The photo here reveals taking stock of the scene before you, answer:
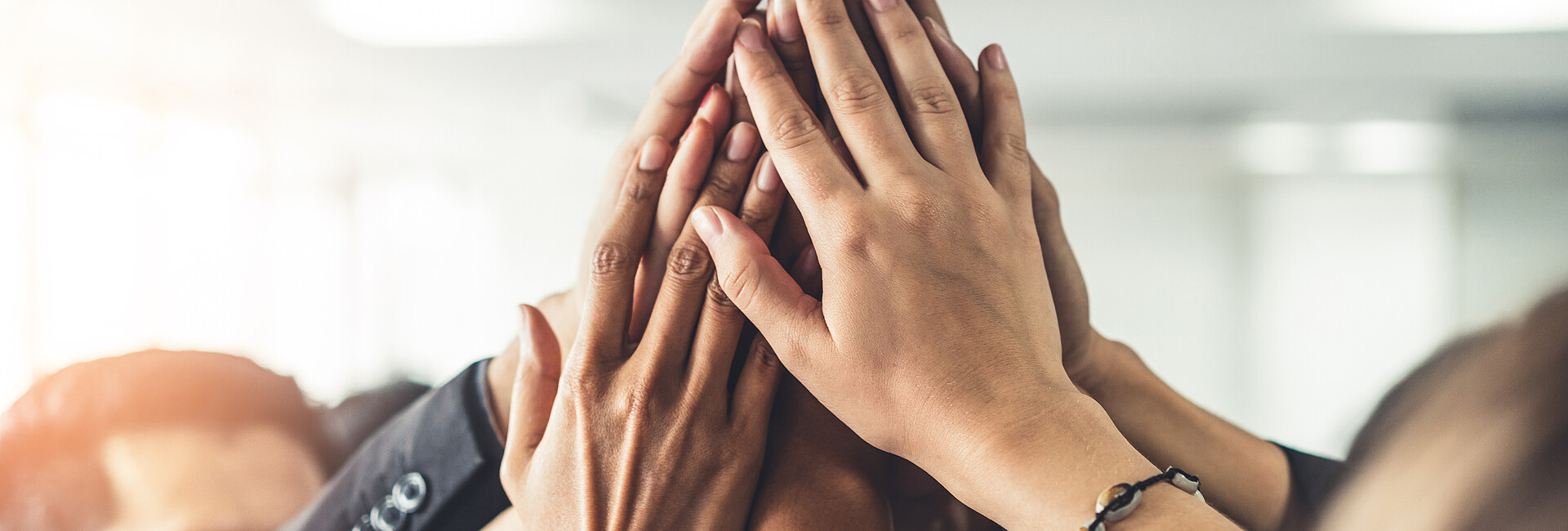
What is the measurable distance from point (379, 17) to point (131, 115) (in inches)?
14.7

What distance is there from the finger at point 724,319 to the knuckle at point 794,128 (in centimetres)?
5

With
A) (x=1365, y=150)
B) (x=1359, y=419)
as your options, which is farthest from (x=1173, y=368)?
(x=1365, y=150)

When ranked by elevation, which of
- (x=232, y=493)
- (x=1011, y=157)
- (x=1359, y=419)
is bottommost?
(x=232, y=493)

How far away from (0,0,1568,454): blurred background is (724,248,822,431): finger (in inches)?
15.5

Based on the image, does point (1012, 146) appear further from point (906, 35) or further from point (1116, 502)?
point (1116, 502)

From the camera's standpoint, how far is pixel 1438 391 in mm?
619

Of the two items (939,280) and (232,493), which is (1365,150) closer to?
(939,280)

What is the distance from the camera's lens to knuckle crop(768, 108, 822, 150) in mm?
429

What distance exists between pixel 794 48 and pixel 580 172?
0.43 metres

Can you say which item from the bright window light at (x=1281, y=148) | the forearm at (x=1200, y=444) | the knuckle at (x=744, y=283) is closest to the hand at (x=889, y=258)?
the knuckle at (x=744, y=283)

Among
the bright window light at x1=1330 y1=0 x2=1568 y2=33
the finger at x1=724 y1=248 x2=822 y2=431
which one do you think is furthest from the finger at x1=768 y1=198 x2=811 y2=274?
the bright window light at x1=1330 y1=0 x2=1568 y2=33

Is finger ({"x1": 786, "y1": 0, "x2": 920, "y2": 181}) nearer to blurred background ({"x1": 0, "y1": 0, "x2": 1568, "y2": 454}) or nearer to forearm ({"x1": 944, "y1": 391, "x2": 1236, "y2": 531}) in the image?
forearm ({"x1": 944, "y1": 391, "x2": 1236, "y2": 531})

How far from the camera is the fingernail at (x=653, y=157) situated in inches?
19.9

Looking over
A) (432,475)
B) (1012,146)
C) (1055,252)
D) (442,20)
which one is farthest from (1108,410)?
(442,20)
